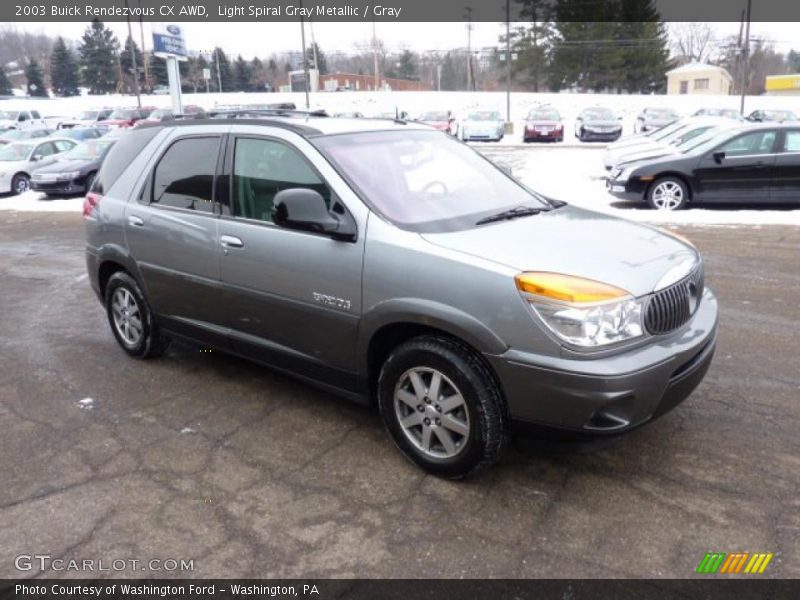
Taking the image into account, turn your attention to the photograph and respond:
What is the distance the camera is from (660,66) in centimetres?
6625

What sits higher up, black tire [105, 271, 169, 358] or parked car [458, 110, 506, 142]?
parked car [458, 110, 506, 142]

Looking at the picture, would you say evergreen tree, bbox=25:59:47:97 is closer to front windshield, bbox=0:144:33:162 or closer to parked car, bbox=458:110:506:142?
parked car, bbox=458:110:506:142

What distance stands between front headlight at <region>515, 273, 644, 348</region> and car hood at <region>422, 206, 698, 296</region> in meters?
0.06

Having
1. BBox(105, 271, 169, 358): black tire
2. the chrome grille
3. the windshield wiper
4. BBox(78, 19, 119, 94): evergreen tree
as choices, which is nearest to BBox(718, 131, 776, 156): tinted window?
the windshield wiper

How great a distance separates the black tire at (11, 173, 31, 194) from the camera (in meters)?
18.0

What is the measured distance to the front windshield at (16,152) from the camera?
1856cm

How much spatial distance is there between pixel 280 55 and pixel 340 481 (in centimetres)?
10024

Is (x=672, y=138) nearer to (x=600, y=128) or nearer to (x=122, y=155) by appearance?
(x=122, y=155)

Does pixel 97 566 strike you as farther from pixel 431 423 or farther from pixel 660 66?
pixel 660 66

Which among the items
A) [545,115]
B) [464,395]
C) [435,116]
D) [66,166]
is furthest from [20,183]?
[545,115]

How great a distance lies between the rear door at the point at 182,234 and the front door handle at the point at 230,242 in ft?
0.23

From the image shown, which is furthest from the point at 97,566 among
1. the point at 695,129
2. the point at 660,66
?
the point at 660,66

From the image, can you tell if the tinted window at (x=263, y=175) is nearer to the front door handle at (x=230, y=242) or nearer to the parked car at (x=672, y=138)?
the front door handle at (x=230, y=242)

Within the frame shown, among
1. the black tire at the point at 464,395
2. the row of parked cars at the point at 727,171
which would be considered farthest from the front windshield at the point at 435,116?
the black tire at the point at 464,395
